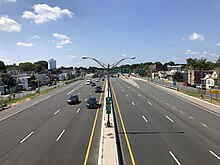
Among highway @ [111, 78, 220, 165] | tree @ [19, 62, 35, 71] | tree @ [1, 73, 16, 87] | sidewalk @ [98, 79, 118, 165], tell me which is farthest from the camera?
tree @ [19, 62, 35, 71]

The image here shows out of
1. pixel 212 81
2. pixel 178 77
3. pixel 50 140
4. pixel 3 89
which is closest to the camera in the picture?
pixel 50 140

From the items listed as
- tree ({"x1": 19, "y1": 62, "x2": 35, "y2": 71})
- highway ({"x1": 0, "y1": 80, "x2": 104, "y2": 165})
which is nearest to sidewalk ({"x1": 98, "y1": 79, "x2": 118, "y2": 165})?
highway ({"x1": 0, "y1": 80, "x2": 104, "y2": 165})

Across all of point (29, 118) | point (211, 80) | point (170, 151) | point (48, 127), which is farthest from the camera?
point (211, 80)

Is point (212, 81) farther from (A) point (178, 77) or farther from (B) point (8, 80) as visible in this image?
(B) point (8, 80)

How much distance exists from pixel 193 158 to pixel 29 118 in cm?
1910

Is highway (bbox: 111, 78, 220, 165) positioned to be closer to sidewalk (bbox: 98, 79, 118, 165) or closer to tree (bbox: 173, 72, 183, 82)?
sidewalk (bbox: 98, 79, 118, 165)

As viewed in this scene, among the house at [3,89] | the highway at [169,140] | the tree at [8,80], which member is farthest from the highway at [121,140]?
the tree at [8,80]

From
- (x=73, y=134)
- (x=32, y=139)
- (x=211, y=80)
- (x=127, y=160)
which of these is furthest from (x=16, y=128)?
(x=211, y=80)

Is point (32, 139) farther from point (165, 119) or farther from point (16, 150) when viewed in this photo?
point (165, 119)

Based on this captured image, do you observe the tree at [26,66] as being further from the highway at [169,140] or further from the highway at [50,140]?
the highway at [169,140]

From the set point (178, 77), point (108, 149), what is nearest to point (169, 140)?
point (108, 149)

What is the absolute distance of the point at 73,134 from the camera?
1892 centimetres

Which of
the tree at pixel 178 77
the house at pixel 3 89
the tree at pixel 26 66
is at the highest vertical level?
the tree at pixel 26 66

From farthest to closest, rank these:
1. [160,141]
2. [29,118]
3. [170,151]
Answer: [29,118] → [160,141] → [170,151]
